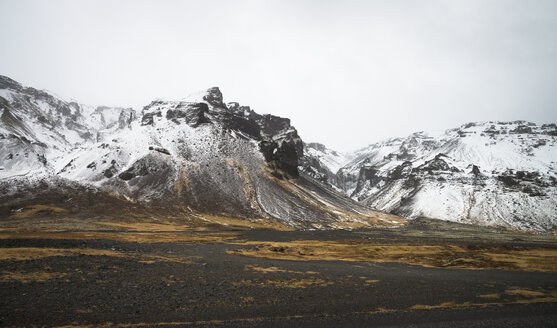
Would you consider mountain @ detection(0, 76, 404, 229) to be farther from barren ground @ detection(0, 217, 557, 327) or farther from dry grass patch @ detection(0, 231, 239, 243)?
barren ground @ detection(0, 217, 557, 327)

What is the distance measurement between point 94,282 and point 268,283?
15.4 metres

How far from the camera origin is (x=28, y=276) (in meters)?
25.1

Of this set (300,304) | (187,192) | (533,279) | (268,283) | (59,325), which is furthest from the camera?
(187,192)

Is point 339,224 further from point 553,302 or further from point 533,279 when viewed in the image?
point 553,302

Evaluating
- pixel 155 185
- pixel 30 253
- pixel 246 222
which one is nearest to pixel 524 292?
pixel 30 253

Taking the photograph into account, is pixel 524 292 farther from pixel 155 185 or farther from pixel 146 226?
pixel 155 185

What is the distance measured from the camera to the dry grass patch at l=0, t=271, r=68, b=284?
23938mm

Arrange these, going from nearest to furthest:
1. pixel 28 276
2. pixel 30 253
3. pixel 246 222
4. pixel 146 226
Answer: pixel 28 276 < pixel 30 253 < pixel 146 226 < pixel 246 222

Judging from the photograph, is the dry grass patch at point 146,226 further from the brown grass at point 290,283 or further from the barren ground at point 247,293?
the brown grass at point 290,283

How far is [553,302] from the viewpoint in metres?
26.5

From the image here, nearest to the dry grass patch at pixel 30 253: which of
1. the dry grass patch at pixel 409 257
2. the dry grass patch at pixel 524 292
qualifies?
the dry grass patch at pixel 409 257

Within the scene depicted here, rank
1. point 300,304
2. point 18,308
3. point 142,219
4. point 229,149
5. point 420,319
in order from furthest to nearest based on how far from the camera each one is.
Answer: point 229,149
point 142,219
point 300,304
point 420,319
point 18,308

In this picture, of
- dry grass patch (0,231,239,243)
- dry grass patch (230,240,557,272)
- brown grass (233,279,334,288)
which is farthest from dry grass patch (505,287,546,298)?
dry grass patch (0,231,239,243)

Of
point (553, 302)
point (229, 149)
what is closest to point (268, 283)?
point (553, 302)
